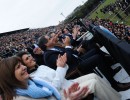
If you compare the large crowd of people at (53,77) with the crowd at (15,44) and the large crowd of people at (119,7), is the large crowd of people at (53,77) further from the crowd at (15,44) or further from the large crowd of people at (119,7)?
the large crowd of people at (119,7)

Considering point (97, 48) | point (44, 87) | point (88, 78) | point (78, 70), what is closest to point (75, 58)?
point (78, 70)

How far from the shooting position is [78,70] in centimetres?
520

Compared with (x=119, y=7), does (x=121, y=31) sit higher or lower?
higher

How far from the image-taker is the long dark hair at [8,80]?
3.26m

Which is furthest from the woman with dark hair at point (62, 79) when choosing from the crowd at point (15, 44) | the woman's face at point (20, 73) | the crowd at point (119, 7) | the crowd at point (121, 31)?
the crowd at point (119, 7)

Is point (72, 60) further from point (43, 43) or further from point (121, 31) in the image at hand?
→ point (121, 31)

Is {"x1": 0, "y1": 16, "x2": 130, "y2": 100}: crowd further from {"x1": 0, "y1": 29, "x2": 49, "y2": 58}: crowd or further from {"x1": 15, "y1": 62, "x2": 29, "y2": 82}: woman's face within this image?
{"x1": 0, "y1": 29, "x2": 49, "y2": 58}: crowd

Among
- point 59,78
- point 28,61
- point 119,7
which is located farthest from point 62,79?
point 119,7

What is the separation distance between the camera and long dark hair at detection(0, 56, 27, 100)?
326 cm

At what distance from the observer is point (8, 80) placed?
3.29 m

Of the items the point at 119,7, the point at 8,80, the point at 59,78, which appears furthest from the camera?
the point at 119,7

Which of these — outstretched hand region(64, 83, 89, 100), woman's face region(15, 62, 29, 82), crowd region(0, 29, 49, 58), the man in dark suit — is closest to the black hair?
the man in dark suit

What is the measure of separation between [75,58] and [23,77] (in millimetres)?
2090

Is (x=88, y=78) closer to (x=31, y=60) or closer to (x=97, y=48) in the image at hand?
(x=31, y=60)
